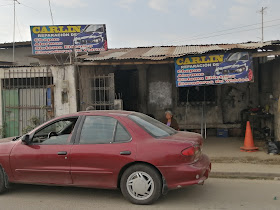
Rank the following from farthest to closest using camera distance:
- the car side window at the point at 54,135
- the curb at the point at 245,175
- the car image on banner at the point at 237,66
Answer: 1. the car image on banner at the point at 237,66
2. the curb at the point at 245,175
3. the car side window at the point at 54,135

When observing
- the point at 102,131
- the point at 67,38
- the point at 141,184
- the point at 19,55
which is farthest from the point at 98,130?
the point at 19,55

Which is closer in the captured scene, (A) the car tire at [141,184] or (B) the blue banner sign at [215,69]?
(A) the car tire at [141,184]

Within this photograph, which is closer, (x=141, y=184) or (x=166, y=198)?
(x=141, y=184)

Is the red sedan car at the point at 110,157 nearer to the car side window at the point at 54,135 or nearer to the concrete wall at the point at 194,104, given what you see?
the car side window at the point at 54,135

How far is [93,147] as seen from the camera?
4.45m

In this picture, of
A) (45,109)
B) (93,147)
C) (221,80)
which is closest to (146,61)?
(221,80)

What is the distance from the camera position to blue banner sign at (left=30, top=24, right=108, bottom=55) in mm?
9977

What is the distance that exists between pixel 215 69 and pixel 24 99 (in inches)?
233

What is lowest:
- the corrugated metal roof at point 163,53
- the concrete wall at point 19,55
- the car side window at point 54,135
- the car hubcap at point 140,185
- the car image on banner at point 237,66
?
the car hubcap at point 140,185

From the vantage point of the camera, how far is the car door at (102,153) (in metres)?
4.30

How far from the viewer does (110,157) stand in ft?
14.1

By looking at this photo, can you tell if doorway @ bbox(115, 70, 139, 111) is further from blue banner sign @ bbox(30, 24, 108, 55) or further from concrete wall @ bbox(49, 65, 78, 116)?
concrete wall @ bbox(49, 65, 78, 116)

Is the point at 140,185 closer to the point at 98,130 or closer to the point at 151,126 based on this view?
the point at 151,126

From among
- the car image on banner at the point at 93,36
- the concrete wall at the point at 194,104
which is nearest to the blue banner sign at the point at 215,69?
the concrete wall at the point at 194,104
